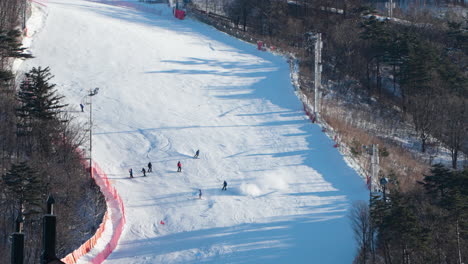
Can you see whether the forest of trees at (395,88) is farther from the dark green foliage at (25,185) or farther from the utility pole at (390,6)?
the dark green foliage at (25,185)

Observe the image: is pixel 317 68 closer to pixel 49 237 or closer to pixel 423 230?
pixel 423 230

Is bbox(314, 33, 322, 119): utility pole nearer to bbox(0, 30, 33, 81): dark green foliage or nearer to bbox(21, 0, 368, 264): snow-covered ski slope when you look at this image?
bbox(21, 0, 368, 264): snow-covered ski slope

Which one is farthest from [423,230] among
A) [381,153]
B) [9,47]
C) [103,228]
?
[9,47]

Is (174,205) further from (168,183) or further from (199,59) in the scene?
(199,59)

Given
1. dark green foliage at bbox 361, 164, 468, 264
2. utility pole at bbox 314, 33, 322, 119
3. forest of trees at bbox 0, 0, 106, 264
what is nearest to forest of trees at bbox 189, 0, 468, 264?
dark green foliage at bbox 361, 164, 468, 264

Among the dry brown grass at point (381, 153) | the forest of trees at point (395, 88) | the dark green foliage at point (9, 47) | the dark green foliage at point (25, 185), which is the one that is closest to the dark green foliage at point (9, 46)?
the dark green foliage at point (9, 47)
